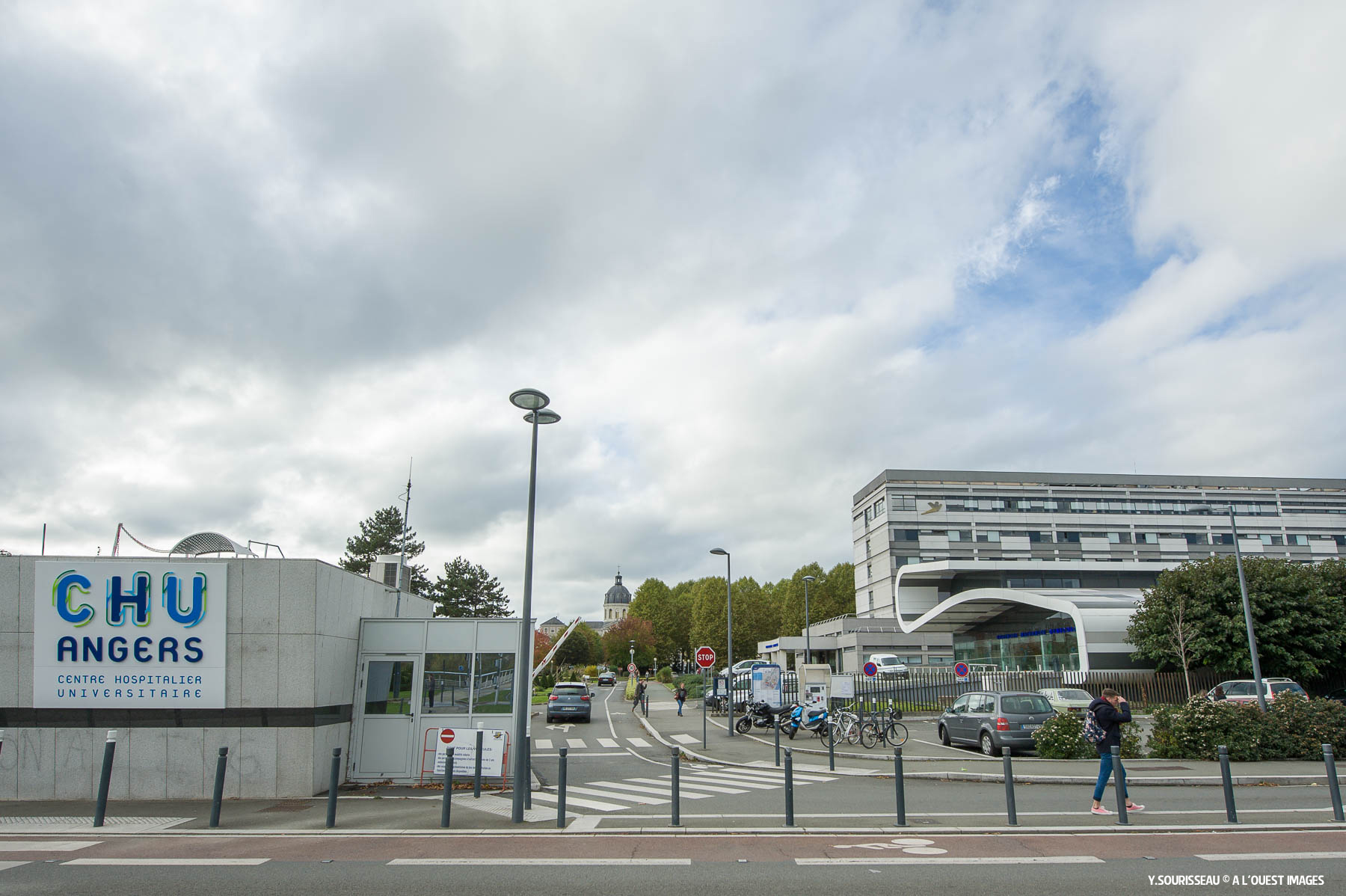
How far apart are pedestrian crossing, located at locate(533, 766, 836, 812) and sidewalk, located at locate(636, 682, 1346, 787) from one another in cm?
126

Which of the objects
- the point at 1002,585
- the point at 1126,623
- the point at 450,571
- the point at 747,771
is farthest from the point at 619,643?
the point at 747,771

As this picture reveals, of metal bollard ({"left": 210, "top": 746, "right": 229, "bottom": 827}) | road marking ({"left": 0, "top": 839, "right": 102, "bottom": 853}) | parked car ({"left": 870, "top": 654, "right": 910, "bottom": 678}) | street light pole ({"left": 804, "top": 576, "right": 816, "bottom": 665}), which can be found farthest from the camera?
street light pole ({"left": 804, "top": 576, "right": 816, "bottom": 665})

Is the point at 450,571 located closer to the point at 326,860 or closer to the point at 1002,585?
the point at 1002,585

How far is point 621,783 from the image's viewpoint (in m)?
16.1

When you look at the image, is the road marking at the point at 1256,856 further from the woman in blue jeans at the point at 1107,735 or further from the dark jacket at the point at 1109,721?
the dark jacket at the point at 1109,721

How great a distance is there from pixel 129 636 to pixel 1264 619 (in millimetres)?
40784

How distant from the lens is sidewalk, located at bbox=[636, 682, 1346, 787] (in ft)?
48.9

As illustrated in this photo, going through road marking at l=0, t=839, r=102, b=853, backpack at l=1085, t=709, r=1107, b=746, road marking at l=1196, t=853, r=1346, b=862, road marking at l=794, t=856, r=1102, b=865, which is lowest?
road marking at l=0, t=839, r=102, b=853

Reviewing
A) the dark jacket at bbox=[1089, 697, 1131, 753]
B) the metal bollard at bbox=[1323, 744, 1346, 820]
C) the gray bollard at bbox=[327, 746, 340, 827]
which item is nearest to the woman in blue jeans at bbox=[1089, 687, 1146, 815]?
the dark jacket at bbox=[1089, 697, 1131, 753]

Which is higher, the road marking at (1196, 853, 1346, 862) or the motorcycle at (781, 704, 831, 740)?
the road marking at (1196, 853, 1346, 862)

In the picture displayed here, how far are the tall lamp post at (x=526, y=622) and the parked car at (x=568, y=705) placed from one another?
20.6 meters

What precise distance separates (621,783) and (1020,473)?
245 ft

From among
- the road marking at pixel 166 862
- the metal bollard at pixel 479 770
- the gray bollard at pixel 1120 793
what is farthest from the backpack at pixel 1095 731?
the road marking at pixel 166 862

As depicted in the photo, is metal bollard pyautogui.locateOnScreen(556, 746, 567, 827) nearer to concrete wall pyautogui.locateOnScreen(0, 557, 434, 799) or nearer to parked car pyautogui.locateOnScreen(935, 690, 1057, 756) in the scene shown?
concrete wall pyautogui.locateOnScreen(0, 557, 434, 799)
